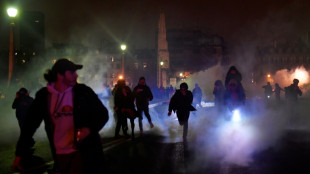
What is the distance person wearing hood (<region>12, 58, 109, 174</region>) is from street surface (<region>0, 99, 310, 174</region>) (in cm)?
194

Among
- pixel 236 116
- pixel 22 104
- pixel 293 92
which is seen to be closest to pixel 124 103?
pixel 22 104

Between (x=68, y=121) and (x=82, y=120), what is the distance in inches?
5.8

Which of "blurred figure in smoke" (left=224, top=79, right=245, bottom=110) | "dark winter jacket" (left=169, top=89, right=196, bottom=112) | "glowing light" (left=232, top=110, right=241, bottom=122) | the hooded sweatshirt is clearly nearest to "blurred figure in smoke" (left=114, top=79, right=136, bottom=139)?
"dark winter jacket" (left=169, top=89, right=196, bottom=112)

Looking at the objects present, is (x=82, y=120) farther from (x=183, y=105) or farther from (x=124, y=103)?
(x=124, y=103)

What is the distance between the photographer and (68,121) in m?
3.86

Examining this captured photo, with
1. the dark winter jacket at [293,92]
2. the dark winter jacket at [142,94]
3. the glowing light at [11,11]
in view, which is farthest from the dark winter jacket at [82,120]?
the dark winter jacket at [293,92]

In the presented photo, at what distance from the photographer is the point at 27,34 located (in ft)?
360

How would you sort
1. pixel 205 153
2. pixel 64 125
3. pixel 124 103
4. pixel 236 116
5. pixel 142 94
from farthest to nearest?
pixel 236 116 → pixel 142 94 → pixel 124 103 → pixel 205 153 → pixel 64 125

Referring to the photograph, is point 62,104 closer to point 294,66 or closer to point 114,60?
point 114,60

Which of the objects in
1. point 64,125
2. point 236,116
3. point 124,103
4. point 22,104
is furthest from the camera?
point 236,116

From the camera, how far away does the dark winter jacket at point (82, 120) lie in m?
3.85

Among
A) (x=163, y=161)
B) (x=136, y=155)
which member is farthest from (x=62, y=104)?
(x=136, y=155)

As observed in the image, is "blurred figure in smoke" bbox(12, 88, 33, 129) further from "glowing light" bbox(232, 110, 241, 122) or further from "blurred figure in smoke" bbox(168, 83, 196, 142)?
"glowing light" bbox(232, 110, 241, 122)

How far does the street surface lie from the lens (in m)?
7.10
